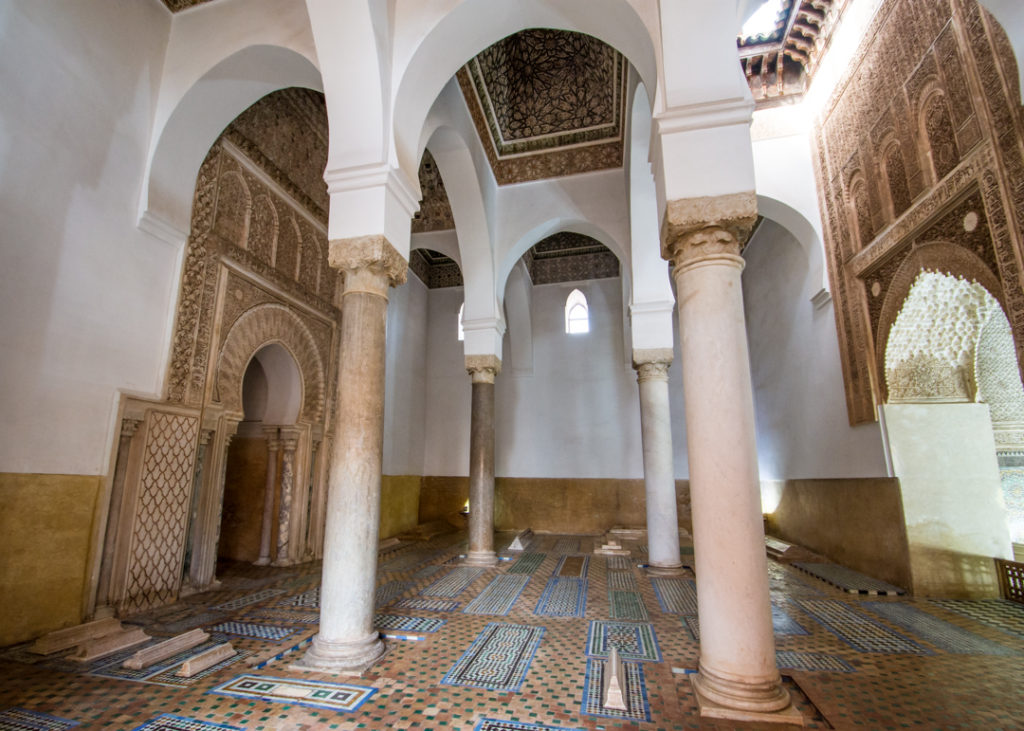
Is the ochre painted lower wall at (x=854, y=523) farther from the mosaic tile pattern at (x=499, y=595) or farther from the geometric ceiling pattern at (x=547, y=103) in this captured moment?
the geometric ceiling pattern at (x=547, y=103)

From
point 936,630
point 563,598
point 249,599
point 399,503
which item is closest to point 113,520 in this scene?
point 249,599

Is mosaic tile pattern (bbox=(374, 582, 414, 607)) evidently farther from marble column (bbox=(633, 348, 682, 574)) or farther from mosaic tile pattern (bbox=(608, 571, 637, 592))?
marble column (bbox=(633, 348, 682, 574))

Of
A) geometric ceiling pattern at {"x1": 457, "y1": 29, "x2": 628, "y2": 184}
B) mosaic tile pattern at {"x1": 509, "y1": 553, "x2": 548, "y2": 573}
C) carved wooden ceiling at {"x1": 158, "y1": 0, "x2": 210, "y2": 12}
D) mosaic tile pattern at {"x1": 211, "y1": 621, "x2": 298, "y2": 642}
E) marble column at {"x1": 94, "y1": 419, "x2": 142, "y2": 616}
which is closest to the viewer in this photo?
mosaic tile pattern at {"x1": 211, "y1": 621, "x2": 298, "y2": 642}

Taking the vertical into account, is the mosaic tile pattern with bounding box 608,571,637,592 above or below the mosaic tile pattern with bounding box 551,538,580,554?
below

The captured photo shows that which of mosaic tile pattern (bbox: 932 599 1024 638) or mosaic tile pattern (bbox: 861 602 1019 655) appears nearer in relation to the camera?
mosaic tile pattern (bbox: 861 602 1019 655)

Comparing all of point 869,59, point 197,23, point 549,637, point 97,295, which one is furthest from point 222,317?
point 869,59

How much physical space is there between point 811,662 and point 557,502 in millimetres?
7708

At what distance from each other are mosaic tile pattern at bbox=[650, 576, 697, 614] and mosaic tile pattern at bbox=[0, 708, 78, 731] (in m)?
4.17

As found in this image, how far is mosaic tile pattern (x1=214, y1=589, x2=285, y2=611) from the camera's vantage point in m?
4.77

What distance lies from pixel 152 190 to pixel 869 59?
764 centimetres

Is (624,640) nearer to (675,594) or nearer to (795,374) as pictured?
(675,594)

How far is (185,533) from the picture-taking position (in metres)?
5.13

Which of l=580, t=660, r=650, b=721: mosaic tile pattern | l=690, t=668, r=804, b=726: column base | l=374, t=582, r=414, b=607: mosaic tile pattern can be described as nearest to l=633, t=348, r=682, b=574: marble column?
l=374, t=582, r=414, b=607: mosaic tile pattern

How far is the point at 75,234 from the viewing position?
420cm
